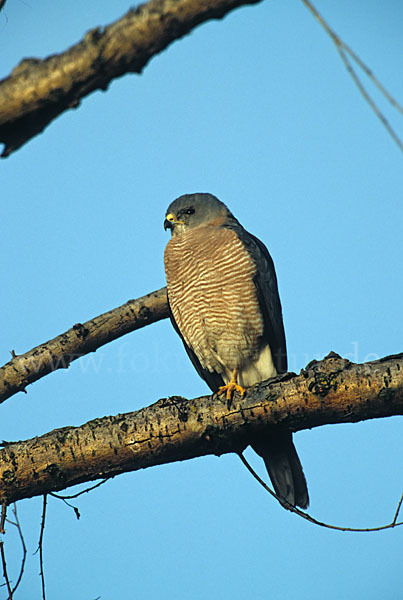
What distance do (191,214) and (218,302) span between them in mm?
1263

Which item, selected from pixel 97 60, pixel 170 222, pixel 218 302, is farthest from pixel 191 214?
pixel 97 60

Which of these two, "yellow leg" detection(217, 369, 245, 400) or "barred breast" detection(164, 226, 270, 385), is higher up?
"barred breast" detection(164, 226, 270, 385)

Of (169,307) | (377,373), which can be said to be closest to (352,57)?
(377,373)

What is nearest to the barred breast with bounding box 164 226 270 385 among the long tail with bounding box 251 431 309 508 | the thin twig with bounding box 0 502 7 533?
the long tail with bounding box 251 431 309 508

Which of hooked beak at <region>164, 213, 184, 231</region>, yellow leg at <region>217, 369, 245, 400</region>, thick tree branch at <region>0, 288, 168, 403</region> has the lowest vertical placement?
yellow leg at <region>217, 369, 245, 400</region>

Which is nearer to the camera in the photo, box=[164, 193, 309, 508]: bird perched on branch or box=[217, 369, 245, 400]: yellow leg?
box=[217, 369, 245, 400]: yellow leg

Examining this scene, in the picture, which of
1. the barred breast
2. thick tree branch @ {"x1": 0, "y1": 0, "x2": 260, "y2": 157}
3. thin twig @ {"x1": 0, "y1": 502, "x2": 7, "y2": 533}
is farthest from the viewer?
the barred breast

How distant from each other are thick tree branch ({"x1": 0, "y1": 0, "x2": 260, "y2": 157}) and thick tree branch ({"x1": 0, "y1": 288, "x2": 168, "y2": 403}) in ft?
10.3

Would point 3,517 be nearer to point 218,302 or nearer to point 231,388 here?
point 231,388

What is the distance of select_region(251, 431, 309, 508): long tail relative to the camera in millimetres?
4816

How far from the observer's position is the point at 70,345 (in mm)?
4836

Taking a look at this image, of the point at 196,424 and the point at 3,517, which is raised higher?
the point at 196,424

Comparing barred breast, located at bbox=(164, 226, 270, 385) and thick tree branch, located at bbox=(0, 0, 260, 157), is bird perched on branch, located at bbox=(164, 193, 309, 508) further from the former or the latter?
thick tree branch, located at bbox=(0, 0, 260, 157)

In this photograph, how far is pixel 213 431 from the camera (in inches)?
142
